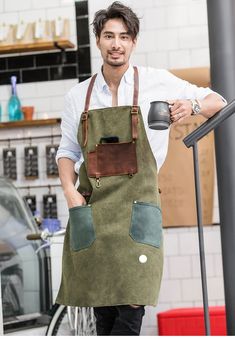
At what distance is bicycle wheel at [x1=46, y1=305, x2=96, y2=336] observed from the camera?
488cm

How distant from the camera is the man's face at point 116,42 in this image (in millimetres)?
2992

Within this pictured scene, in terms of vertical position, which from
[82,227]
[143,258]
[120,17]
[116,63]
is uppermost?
[120,17]

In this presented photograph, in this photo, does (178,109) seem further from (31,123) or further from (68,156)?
(31,123)

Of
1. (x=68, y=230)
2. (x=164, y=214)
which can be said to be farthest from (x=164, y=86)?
(x=164, y=214)

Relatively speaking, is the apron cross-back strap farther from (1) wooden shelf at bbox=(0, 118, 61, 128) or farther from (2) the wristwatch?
(1) wooden shelf at bbox=(0, 118, 61, 128)

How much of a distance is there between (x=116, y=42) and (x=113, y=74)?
158 mm

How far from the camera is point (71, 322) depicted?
16.0ft

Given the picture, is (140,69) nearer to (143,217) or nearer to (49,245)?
(143,217)

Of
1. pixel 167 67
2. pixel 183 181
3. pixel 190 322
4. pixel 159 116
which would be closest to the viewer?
pixel 159 116

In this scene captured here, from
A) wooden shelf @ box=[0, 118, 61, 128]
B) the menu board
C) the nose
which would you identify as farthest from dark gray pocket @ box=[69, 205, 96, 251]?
wooden shelf @ box=[0, 118, 61, 128]

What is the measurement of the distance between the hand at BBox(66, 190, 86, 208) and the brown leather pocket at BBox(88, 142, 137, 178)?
0.34 ft

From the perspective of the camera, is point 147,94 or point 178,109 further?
point 147,94

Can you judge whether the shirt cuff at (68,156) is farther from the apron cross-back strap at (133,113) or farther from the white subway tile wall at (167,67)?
the white subway tile wall at (167,67)

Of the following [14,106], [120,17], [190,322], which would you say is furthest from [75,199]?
[14,106]
